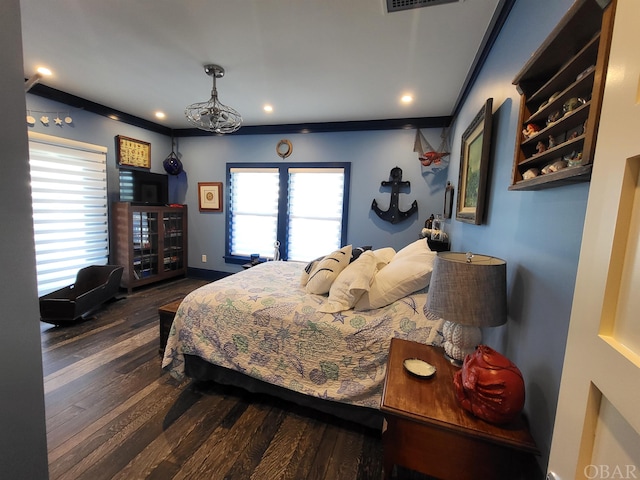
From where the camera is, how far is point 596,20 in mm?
688

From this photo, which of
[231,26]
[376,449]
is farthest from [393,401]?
[231,26]

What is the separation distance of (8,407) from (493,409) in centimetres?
147

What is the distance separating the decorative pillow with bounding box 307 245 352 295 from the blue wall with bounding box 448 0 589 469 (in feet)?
3.19

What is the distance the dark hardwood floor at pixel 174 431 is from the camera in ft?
4.73

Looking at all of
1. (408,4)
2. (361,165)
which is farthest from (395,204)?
(408,4)

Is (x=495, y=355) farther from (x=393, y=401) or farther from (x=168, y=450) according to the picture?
(x=168, y=450)

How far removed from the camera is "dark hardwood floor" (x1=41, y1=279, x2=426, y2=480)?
144cm

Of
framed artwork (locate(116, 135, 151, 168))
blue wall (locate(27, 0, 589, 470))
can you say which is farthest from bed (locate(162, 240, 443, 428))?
framed artwork (locate(116, 135, 151, 168))

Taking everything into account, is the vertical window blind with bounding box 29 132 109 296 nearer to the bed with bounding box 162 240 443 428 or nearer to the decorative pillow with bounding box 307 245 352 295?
the bed with bounding box 162 240 443 428

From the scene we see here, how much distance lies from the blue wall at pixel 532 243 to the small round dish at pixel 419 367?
0.33 meters

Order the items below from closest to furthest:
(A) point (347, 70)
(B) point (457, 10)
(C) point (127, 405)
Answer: (B) point (457, 10), (C) point (127, 405), (A) point (347, 70)

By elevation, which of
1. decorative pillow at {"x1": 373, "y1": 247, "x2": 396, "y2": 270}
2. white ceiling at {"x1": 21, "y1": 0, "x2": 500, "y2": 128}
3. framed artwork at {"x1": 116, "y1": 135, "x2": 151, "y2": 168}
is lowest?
decorative pillow at {"x1": 373, "y1": 247, "x2": 396, "y2": 270}

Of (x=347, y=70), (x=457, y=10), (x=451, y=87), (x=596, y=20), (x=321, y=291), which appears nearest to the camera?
(x=596, y=20)

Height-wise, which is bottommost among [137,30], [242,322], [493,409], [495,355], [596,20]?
[242,322]
